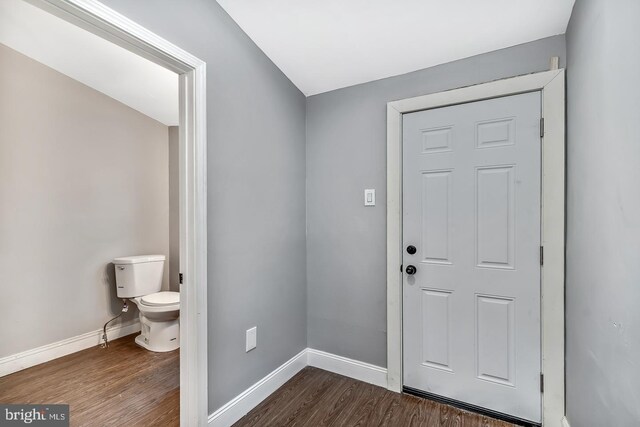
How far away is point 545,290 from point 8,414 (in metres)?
3.12

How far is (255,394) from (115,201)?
7.34ft

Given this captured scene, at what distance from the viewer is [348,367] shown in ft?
7.37

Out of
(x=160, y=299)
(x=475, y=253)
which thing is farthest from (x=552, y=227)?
(x=160, y=299)

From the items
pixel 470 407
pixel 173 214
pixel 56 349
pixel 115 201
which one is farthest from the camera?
pixel 173 214

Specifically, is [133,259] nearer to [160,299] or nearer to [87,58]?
[160,299]

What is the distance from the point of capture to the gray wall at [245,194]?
1639 millimetres

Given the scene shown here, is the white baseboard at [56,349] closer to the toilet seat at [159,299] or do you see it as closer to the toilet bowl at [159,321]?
the toilet bowl at [159,321]

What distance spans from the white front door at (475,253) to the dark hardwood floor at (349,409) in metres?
0.12

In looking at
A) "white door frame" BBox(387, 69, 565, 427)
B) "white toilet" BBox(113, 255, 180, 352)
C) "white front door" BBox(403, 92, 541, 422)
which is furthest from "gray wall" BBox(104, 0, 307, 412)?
"white door frame" BBox(387, 69, 565, 427)

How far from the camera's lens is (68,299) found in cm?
256

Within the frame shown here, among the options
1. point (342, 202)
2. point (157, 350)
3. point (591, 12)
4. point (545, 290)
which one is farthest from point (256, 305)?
point (591, 12)

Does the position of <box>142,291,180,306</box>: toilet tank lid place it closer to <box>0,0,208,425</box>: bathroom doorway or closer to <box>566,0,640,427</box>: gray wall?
<box>0,0,208,425</box>: bathroom doorway

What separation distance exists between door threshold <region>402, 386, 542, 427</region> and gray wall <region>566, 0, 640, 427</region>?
285 mm

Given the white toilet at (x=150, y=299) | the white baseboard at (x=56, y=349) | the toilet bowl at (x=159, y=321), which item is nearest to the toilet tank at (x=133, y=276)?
the white toilet at (x=150, y=299)
